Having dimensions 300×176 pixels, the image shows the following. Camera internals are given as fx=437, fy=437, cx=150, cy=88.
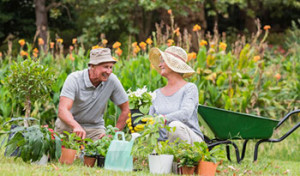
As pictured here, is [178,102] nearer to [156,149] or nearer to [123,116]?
[156,149]

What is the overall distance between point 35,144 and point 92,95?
1.00 m

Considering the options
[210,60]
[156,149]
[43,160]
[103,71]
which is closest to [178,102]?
[156,149]

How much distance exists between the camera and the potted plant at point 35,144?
10.4ft

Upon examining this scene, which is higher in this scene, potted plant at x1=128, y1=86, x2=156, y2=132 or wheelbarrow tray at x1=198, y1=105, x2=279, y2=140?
potted plant at x1=128, y1=86, x2=156, y2=132

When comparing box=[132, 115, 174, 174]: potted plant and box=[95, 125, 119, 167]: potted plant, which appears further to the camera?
box=[95, 125, 119, 167]: potted plant

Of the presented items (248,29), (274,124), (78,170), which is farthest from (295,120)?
(248,29)

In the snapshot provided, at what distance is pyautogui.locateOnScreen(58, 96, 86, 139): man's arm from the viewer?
361 cm

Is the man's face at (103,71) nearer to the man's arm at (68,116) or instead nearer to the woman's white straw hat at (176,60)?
→ the man's arm at (68,116)

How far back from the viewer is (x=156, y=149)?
328 centimetres

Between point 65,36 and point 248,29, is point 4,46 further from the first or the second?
point 248,29

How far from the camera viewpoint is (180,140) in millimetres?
3447

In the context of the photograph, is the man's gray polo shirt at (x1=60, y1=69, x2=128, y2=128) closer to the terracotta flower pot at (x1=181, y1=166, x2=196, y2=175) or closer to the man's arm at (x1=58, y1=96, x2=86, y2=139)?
the man's arm at (x1=58, y1=96, x2=86, y2=139)

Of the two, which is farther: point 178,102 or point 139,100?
point 139,100

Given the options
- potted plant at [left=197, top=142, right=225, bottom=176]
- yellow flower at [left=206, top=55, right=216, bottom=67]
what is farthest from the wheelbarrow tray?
yellow flower at [left=206, top=55, right=216, bottom=67]
